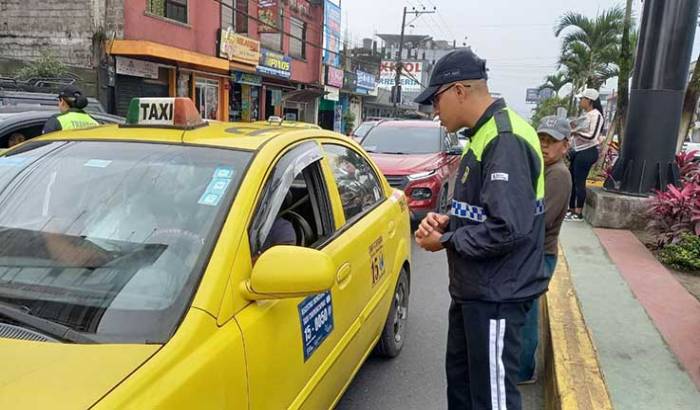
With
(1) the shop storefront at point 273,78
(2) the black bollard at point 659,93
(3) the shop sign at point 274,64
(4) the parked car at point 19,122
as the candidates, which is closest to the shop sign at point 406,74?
(1) the shop storefront at point 273,78

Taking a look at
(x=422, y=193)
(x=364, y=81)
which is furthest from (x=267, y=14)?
(x=422, y=193)

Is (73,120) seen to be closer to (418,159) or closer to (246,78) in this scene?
(418,159)

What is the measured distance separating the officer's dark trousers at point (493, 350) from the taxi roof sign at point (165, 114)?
1.47 metres

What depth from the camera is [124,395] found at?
1.34m

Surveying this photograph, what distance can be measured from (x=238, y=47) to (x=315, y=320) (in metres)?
17.6

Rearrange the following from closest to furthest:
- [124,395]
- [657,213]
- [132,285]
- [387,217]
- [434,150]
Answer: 1. [124,395]
2. [132,285]
3. [387,217]
4. [657,213]
5. [434,150]

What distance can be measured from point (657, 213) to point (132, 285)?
18.2 ft

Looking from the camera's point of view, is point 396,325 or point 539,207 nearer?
point 539,207

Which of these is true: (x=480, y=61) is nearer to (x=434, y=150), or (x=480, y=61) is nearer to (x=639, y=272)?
(x=639, y=272)

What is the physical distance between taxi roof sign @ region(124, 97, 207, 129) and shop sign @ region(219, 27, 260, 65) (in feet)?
52.4

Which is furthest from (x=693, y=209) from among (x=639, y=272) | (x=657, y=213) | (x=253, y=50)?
(x=253, y=50)

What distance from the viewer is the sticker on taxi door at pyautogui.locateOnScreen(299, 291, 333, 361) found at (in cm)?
214

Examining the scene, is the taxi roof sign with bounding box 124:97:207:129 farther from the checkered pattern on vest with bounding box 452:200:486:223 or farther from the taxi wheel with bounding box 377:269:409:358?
the taxi wheel with bounding box 377:269:409:358

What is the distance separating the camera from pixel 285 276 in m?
1.77
